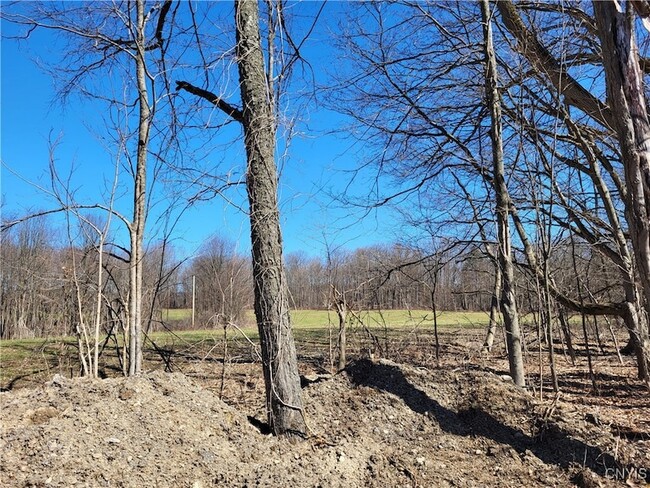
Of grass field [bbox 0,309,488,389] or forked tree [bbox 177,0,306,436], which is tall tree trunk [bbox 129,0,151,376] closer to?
grass field [bbox 0,309,488,389]

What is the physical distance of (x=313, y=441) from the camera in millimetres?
3568

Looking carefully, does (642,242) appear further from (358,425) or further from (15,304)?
(15,304)

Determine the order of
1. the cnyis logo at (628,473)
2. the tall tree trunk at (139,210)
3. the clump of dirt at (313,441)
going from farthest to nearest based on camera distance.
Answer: the tall tree trunk at (139,210) → the cnyis logo at (628,473) → the clump of dirt at (313,441)

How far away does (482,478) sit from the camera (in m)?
3.25

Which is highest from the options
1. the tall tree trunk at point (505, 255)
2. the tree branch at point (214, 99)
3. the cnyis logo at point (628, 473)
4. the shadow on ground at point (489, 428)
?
the tree branch at point (214, 99)

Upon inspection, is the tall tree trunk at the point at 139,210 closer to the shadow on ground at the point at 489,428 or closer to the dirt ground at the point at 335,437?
the dirt ground at the point at 335,437

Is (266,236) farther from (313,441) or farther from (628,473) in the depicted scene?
(628,473)

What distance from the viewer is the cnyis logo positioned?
3266 millimetres

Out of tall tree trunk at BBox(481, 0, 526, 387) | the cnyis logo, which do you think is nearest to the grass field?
tall tree trunk at BBox(481, 0, 526, 387)

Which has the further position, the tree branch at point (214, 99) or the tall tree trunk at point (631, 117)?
the tree branch at point (214, 99)

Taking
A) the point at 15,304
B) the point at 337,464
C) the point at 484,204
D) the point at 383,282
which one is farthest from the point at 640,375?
the point at 15,304

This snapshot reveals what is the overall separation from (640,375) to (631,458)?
163 inches

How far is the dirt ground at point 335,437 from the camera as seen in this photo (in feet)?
9.46

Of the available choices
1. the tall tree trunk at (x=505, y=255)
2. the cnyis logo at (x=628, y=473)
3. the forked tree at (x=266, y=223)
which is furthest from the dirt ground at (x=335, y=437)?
the tall tree trunk at (x=505, y=255)
